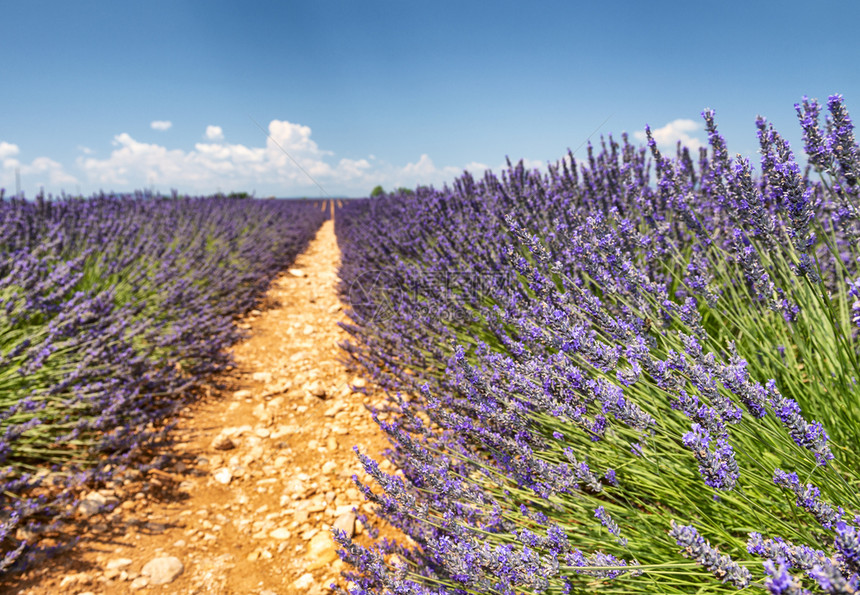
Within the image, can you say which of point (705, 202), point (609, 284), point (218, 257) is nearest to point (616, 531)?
point (609, 284)

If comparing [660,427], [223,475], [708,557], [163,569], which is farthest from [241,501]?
[708,557]

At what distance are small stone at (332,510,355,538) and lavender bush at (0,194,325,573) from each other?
1100 mm

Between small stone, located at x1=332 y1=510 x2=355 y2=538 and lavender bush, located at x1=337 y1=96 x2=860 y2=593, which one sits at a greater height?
lavender bush, located at x1=337 y1=96 x2=860 y2=593

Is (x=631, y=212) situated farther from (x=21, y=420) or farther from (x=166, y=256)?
(x=166, y=256)

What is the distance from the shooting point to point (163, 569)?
1615 millimetres

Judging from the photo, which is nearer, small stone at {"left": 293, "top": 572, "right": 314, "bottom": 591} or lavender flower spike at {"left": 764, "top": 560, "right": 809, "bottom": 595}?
lavender flower spike at {"left": 764, "top": 560, "right": 809, "bottom": 595}

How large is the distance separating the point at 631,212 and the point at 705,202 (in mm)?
414

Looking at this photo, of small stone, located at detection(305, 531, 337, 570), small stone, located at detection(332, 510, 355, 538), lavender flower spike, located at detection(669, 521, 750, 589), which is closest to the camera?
lavender flower spike, located at detection(669, 521, 750, 589)

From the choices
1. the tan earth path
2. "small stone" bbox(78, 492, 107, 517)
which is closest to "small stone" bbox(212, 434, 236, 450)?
the tan earth path

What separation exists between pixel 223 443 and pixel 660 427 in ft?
7.71

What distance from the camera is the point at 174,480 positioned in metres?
2.17

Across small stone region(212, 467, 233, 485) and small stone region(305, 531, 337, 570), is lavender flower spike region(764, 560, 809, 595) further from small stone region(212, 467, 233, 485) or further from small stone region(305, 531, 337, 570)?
small stone region(212, 467, 233, 485)

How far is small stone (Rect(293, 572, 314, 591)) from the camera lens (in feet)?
5.17

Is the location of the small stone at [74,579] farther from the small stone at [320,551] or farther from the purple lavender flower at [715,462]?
the purple lavender flower at [715,462]
